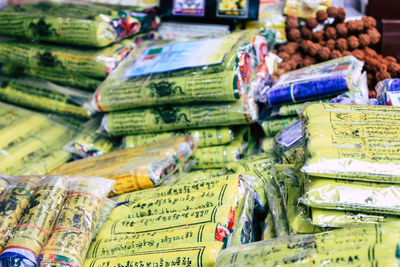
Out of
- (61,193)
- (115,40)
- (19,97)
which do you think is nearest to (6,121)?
(19,97)

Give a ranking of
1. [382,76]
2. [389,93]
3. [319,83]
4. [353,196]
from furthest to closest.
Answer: [382,76]
[319,83]
[389,93]
[353,196]

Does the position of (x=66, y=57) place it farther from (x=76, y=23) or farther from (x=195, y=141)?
(x=195, y=141)

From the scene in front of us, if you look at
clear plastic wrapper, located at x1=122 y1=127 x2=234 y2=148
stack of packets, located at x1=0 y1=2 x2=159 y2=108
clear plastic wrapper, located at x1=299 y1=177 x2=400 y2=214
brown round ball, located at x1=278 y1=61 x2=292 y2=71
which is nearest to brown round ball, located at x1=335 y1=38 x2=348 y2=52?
brown round ball, located at x1=278 y1=61 x2=292 y2=71

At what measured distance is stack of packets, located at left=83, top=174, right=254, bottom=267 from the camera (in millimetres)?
1392

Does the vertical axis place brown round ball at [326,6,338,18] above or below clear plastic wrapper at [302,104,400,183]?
above

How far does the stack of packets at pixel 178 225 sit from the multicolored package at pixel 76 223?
3.0 inches

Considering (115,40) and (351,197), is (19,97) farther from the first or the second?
(351,197)

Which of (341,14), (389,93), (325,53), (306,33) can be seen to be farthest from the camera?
(306,33)

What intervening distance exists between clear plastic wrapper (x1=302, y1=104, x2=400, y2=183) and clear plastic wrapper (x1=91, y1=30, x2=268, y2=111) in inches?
28.4

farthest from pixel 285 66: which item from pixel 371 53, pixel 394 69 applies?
pixel 394 69

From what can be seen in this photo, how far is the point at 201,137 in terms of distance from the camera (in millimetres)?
2398

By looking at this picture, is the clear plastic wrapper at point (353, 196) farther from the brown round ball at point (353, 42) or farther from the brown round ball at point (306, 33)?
the brown round ball at point (306, 33)

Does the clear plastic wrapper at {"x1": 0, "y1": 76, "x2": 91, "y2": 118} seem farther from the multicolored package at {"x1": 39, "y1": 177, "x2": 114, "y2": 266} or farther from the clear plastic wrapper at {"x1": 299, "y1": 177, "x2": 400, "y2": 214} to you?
the clear plastic wrapper at {"x1": 299, "y1": 177, "x2": 400, "y2": 214}

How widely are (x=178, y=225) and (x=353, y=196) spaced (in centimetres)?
64
